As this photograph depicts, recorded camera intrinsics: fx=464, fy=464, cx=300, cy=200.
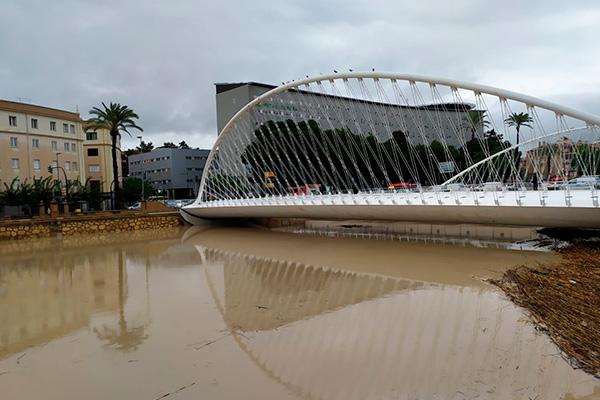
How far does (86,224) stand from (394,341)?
30016 mm

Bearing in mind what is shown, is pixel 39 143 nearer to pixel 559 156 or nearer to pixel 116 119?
pixel 116 119

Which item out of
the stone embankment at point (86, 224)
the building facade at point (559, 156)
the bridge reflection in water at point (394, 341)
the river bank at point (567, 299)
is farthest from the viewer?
the stone embankment at point (86, 224)

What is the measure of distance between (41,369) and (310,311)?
529 centimetres

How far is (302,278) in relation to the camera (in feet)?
47.8

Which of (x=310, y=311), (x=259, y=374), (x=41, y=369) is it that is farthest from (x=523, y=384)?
(x=41, y=369)

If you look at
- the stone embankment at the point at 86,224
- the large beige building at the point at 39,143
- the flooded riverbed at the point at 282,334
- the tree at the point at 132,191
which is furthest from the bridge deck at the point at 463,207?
the tree at the point at 132,191

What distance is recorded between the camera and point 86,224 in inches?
1296

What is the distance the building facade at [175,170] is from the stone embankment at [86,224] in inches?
1609

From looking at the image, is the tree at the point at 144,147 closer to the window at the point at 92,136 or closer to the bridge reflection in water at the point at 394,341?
the window at the point at 92,136

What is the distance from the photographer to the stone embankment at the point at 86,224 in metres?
29.9

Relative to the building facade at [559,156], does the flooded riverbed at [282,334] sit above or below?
below

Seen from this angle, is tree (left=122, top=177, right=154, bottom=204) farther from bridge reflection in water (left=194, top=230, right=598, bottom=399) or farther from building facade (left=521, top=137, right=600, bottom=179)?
bridge reflection in water (left=194, top=230, right=598, bottom=399)

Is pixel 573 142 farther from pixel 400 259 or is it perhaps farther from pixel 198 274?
pixel 198 274

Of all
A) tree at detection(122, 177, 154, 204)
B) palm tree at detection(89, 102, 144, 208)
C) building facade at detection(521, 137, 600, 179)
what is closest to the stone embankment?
palm tree at detection(89, 102, 144, 208)
